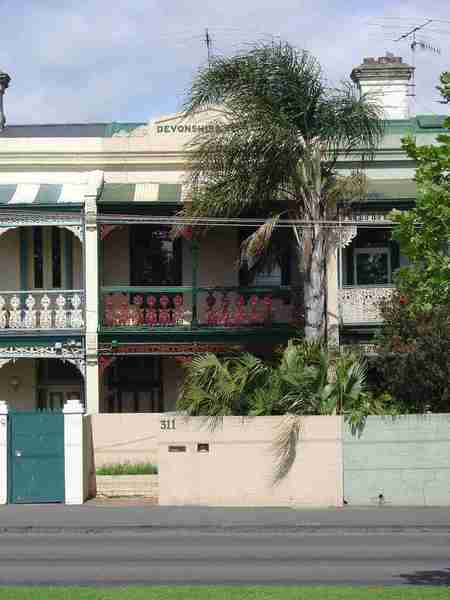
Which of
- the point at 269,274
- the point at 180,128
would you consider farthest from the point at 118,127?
the point at 269,274

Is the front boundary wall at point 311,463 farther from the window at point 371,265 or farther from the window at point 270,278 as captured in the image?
the window at point 270,278

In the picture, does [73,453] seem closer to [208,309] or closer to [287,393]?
[287,393]

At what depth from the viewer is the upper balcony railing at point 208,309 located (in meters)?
26.0

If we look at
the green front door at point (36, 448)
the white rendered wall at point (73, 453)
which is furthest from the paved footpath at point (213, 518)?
the green front door at point (36, 448)

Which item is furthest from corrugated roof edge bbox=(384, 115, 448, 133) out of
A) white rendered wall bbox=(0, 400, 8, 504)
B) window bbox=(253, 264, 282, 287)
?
white rendered wall bbox=(0, 400, 8, 504)

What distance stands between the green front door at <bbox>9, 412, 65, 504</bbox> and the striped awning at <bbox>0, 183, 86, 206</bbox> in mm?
5482

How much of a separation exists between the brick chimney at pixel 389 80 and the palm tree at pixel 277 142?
6.92 metres

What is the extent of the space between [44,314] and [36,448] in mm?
4582

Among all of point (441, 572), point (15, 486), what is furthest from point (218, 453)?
point (441, 572)

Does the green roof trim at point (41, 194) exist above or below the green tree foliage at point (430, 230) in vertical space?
above

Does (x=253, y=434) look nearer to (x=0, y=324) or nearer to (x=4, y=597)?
(x=0, y=324)

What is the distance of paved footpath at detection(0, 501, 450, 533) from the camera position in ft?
64.0

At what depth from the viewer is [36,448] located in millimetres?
22172

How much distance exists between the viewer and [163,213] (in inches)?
1034
